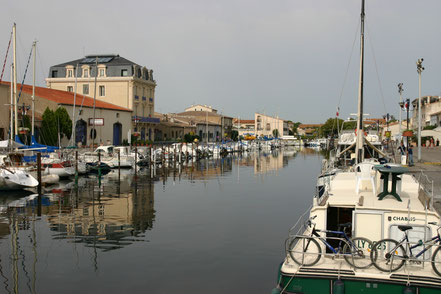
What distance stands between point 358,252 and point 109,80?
7867cm

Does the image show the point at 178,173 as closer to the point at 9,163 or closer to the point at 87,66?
the point at 9,163

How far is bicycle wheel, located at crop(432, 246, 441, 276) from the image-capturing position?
1060cm

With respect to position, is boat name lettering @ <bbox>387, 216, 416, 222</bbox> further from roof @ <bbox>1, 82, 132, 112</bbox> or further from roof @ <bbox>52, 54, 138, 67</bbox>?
roof @ <bbox>52, 54, 138, 67</bbox>

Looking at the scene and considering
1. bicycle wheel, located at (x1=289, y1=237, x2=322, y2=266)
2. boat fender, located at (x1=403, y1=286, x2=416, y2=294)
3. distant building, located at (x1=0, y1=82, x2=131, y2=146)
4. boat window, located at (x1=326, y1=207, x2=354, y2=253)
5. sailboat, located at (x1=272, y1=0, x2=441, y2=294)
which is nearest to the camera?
boat fender, located at (x1=403, y1=286, x2=416, y2=294)

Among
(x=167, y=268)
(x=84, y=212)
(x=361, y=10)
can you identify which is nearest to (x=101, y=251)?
(x=167, y=268)

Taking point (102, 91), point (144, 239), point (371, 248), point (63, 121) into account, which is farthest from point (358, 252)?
point (102, 91)

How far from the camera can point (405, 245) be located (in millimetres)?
11891

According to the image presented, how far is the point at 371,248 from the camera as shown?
36.9ft

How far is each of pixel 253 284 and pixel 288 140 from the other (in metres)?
161

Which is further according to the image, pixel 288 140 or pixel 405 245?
pixel 288 140

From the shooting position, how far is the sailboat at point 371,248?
10570mm

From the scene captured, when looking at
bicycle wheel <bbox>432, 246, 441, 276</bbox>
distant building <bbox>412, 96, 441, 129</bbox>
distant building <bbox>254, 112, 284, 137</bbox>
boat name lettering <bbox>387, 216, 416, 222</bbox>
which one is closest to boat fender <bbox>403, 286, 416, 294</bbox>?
bicycle wheel <bbox>432, 246, 441, 276</bbox>

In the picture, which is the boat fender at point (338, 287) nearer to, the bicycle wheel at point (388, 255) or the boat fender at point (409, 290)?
the bicycle wheel at point (388, 255)

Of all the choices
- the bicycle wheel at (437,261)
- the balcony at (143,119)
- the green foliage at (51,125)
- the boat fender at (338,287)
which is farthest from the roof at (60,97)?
the bicycle wheel at (437,261)
